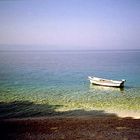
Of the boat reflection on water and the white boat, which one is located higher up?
the white boat

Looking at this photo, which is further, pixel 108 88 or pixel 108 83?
pixel 108 83

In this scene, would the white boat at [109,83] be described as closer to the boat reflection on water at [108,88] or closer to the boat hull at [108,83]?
the boat hull at [108,83]

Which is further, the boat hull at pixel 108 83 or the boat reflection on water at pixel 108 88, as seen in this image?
the boat hull at pixel 108 83

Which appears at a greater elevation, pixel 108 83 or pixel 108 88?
pixel 108 83

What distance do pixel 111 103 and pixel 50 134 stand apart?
12714 mm

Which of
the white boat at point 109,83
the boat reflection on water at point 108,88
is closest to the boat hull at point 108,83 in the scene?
the white boat at point 109,83

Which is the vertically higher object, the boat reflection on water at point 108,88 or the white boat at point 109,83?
the white boat at point 109,83

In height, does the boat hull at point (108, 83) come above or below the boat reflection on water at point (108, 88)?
above

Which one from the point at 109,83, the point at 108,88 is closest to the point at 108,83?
the point at 109,83

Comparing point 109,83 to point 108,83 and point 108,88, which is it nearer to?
point 108,83

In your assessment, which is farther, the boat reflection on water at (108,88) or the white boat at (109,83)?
the white boat at (109,83)

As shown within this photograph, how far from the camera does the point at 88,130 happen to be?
14.5m

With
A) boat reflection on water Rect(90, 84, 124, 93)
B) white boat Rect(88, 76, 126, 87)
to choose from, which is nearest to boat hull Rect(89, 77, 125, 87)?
white boat Rect(88, 76, 126, 87)

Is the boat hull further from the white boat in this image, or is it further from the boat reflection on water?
the boat reflection on water
